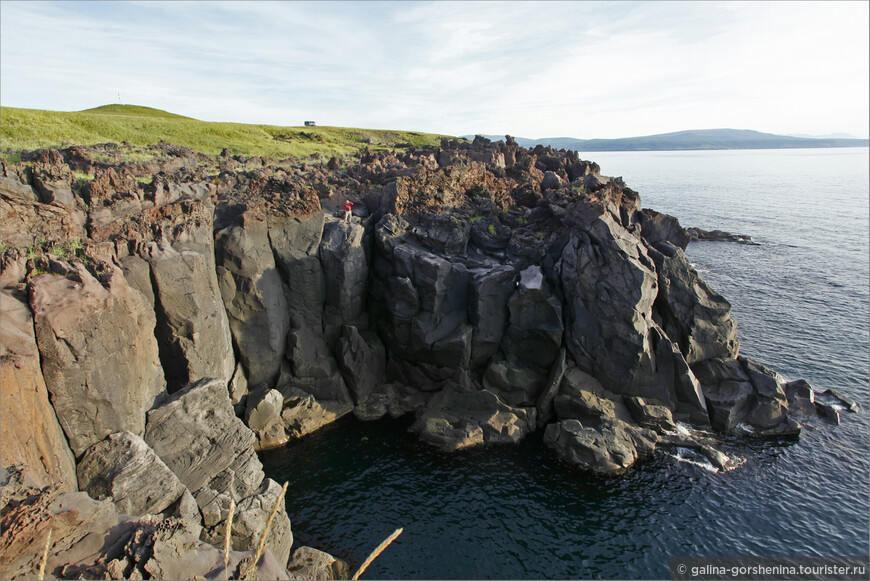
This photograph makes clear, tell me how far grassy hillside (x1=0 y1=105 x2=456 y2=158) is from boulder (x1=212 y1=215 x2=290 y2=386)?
36458 mm

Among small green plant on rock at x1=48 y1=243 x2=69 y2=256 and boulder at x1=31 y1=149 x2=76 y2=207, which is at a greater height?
boulder at x1=31 y1=149 x2=76 y2=207

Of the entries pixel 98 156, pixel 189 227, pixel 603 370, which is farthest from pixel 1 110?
pixel 603 370

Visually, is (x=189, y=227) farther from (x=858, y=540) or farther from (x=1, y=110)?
(x=1, y=110)

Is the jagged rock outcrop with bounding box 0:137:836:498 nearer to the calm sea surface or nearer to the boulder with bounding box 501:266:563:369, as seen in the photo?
the boulder with bounding box 501:266:563:369

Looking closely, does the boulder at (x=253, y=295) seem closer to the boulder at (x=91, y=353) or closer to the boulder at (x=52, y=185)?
the boulder at (x=52, y=185)

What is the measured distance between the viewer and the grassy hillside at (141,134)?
73.8m

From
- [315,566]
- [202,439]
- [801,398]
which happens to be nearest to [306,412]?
[202,439]

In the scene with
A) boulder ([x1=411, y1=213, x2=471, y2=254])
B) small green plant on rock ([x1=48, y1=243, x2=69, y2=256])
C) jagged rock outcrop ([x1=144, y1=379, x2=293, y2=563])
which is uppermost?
small green plant on rock ([x1=48, y1=243, x2=69, y2=256])

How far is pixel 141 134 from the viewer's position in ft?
323

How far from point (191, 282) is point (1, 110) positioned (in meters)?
87.7

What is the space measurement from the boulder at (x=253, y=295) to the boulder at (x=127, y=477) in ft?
41.7

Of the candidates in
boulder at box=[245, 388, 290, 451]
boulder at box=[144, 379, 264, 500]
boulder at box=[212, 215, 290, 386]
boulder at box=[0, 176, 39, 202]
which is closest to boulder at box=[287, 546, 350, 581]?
boulder at box=[144, 379, 264, 500]

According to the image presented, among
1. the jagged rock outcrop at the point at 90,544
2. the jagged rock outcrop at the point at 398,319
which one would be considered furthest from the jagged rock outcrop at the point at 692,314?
the jagged rock outcrop at the point at 90,544

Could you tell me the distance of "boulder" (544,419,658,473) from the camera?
31422mm
